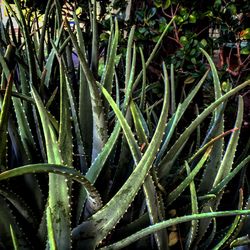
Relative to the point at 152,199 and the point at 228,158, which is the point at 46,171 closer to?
the point at 152,199

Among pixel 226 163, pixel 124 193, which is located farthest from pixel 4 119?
pixel 226 163

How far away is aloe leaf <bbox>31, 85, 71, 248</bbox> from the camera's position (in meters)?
0.59

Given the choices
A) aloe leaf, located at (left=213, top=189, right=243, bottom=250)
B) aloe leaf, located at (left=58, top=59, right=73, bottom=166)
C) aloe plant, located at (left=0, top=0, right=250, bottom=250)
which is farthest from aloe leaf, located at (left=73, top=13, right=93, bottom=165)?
aloe leaf, located at (left=213, top=189, right=243, bottom=250)

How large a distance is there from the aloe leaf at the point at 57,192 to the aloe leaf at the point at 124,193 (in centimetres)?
4

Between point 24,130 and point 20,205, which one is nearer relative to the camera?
point 20,205

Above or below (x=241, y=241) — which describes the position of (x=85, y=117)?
above

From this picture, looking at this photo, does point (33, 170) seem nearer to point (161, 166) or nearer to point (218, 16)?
point (161, 166)

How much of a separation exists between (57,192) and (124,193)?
94 millimetres

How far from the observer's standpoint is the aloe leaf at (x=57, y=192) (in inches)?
23.2

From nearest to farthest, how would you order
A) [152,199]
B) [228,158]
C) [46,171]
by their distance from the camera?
[46,171] < [152,199] < [228,158]

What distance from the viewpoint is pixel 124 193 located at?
1.98 feet

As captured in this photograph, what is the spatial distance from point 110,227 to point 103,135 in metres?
0.17

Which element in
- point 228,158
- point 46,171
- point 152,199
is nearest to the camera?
point 46,171

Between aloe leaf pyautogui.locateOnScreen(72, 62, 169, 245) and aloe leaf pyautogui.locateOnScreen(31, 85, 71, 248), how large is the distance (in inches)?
1.6
